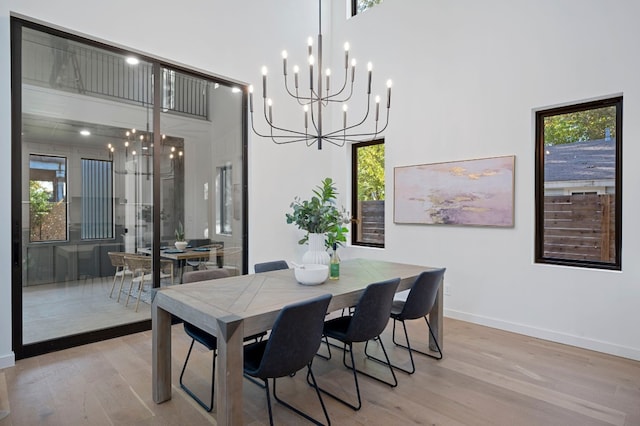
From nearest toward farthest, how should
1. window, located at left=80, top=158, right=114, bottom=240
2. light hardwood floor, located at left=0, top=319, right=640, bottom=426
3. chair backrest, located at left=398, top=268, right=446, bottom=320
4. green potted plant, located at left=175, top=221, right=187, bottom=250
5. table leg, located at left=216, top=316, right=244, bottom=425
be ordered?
table leg, located at left=216, top=316, right=244, bottom=425, light hardwood floor, located at left=0, top=319, right=640, bottom=426, chair backrest, located at left=398, top=268, right=446, bottom=320, window, located at left=80, top=158, right=114, bottom=240, green potted plant, located at left=175, top=221, right=187, bottom=250

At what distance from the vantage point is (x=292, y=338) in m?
2.02

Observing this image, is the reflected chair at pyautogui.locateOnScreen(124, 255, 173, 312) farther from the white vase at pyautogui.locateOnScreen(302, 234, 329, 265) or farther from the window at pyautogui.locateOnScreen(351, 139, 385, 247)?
the window at pyautogui.locateOnScreen(351, 139, 385, 247)

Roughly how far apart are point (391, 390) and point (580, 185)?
2766 mm

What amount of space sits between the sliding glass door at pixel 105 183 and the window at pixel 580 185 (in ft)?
12.1

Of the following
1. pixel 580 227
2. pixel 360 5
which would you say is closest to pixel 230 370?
pixel 580 227

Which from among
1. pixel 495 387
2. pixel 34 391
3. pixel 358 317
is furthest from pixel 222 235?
pixel 495 387

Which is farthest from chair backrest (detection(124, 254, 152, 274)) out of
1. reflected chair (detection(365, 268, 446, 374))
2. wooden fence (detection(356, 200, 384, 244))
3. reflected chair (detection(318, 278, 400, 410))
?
wooden fence (detection(356, 200, 384, 244))

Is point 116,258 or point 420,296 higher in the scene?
point 116,258

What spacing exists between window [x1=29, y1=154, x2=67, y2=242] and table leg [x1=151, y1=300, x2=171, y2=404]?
1668 mm

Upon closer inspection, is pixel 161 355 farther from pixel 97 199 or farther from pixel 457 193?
pixel 457 193

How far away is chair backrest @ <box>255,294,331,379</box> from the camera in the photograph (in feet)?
6.41

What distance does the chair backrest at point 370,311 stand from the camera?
8.20 feet

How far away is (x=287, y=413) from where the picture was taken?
7.87 feet

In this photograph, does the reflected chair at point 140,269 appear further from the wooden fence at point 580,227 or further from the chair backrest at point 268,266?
the wooden fence at point 580,227
